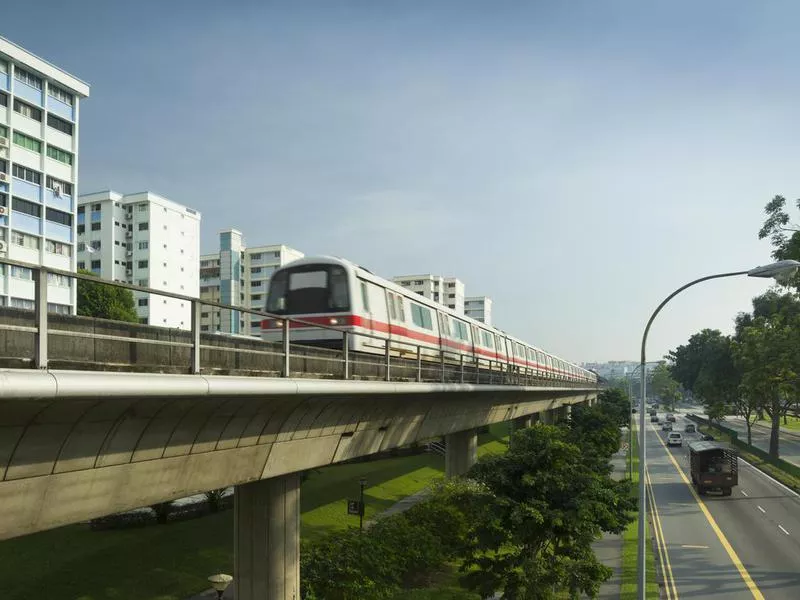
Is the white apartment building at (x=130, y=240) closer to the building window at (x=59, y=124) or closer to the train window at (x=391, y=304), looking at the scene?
the building window at (x=59, y=124)

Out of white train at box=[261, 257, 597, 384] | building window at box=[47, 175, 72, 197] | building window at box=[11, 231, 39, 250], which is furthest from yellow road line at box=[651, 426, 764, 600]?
building window at box=[47, 175, 72, 197]

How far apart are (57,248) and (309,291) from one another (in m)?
42.7

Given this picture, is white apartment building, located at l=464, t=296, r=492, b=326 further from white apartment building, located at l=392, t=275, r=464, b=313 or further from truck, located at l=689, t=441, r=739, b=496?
truck, located at l=689, t=441, r=739, b=496

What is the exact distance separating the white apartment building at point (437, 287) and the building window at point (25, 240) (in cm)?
10003

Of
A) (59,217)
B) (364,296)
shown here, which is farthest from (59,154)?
(364,296)

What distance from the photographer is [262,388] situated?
10.6 m

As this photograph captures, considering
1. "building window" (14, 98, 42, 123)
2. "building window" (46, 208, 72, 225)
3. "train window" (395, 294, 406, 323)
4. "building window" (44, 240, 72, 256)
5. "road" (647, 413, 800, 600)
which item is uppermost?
"building window" (14, 98, 42, 123)

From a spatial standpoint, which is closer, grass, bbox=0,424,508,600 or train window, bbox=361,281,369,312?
grass, bbox=0,424,508,600

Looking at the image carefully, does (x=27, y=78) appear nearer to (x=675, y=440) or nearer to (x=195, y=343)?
(x=195, y=343)

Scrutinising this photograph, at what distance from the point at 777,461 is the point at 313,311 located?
4737cm

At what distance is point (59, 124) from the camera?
186 ft

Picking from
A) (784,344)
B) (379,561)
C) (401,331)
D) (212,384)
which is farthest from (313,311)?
(784,344)

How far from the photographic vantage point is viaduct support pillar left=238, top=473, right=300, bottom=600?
15.2 meters

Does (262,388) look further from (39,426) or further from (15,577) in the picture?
(15,577)
